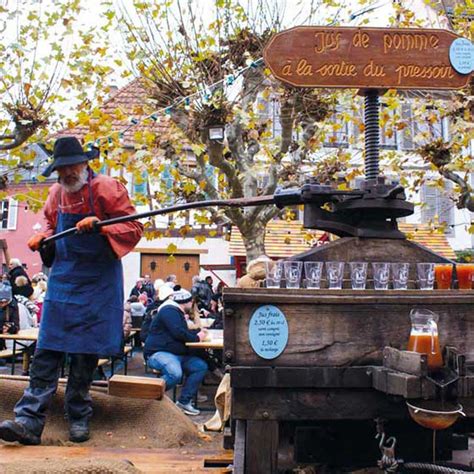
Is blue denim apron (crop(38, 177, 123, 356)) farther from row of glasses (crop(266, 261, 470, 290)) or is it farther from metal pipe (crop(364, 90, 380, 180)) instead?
metal pipe (crop(364, 90, 380, 180))

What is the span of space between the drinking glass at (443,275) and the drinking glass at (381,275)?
0.25 meters

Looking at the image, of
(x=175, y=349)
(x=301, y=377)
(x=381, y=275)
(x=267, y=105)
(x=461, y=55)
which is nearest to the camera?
(x=301, y=377)

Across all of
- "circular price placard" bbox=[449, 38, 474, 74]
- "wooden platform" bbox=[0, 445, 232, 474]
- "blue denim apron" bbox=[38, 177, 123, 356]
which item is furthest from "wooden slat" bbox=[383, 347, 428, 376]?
"blue denim apron" bbox=[38, 177, 123, 356]

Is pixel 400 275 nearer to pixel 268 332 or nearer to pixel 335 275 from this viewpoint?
pixel 335 275

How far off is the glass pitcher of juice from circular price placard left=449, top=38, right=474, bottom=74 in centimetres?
128

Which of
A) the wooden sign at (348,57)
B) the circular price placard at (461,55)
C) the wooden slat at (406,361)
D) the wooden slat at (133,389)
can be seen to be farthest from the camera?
the wooden slat at (133,389)

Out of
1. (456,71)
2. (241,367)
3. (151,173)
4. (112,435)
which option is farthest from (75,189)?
(151,173)

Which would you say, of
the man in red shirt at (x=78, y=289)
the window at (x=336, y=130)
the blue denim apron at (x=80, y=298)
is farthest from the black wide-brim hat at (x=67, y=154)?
the window at (x=336, y=130)

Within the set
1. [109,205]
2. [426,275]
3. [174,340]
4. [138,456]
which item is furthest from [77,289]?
[174,340]

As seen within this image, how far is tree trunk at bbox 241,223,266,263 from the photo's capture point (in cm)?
862

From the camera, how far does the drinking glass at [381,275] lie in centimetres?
251

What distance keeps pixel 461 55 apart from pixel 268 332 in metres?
1.64

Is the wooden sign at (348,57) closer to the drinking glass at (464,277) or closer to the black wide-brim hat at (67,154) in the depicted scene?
the drinking glass at (464,277)

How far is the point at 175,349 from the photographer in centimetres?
725
